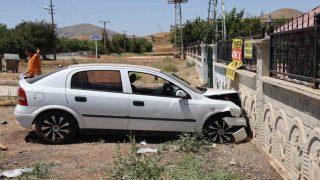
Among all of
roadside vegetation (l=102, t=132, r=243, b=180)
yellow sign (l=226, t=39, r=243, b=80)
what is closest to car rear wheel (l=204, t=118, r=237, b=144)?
roadside vegetation (l=102, t=132, r=243, b=180)

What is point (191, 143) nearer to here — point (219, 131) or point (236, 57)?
point (219, 131)

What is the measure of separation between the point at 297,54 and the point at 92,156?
3536mm

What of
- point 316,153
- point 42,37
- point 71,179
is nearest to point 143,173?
point 71,179

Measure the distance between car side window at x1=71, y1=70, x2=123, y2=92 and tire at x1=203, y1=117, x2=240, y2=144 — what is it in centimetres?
179

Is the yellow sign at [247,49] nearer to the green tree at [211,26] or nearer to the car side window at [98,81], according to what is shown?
the car side window at [98,81]

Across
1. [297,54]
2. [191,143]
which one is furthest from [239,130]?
[297,54]

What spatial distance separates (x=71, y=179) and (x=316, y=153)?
10.0 ft

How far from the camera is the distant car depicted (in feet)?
22.0

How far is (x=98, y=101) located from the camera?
22.0 ft

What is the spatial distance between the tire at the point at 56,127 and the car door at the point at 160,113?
1.11 m

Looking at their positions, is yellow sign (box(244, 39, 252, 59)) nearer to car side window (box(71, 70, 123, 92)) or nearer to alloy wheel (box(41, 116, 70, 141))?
car side window (box(71, 70, 123, 92))

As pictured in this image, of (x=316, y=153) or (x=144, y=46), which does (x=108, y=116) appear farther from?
(x=144, y=46)

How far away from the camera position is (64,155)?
6.11 m

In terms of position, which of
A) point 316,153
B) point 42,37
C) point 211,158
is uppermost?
point 42,37
